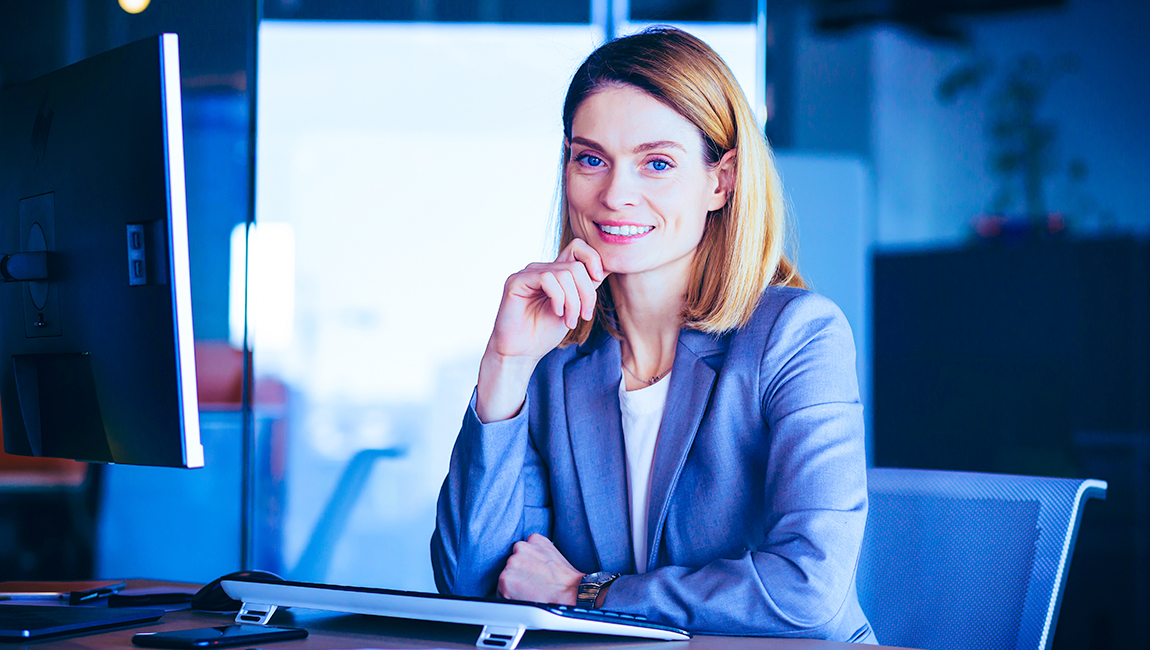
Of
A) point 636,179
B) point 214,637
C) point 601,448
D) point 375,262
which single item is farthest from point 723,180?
point 375,262

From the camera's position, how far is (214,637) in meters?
0.90

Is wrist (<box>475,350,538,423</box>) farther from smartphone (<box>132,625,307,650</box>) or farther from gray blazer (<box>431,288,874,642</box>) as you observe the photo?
smartphone (<box>132,625,307,650</box>)

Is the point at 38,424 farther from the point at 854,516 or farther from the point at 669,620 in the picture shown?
the point at 854,516

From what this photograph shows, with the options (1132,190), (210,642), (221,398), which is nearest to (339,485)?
(221,398)

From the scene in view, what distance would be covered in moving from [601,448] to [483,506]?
21 cm

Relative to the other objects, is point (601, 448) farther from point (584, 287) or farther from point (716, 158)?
point (716, 158)

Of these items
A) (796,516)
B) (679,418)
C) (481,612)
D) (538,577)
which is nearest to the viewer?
(481,612)

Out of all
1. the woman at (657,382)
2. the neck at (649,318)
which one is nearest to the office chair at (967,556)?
the woman at (657,382)

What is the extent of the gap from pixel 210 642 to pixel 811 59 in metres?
3.87

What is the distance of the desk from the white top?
0.43 m

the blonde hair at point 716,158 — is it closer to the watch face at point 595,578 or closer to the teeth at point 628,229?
the teeth at point 628,229

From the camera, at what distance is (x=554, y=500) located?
1461mm

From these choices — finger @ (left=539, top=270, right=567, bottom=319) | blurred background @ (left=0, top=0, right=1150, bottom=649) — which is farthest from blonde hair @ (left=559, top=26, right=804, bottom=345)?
blurred background @ (left=0, top=0, right=1150, bottom=649)

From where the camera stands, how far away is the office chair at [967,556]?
3.79 feet
